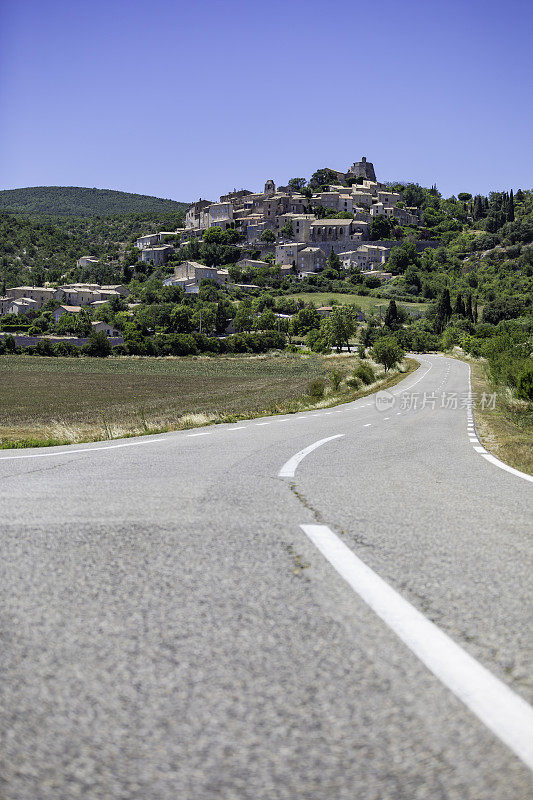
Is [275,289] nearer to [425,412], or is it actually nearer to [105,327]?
[105,327]

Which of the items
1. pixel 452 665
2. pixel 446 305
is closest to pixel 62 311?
pixel 446 305

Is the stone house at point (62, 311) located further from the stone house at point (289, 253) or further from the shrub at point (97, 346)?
the stone house at point (289, 253)

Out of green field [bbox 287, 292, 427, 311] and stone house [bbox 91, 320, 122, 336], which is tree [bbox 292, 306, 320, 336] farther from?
stone house [bbox 91, 320, 122, 336]

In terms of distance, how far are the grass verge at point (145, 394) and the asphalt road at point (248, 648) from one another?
31.0 feet

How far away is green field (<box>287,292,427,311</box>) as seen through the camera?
156750 millimetres

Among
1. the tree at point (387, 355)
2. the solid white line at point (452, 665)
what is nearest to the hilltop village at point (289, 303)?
the tree at point (387, 355)

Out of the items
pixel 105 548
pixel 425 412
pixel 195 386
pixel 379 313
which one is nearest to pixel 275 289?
pixel 379 313

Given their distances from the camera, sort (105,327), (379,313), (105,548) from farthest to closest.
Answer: (379,313) < (105,327) < (105,548)

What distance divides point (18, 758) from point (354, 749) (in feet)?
3.60

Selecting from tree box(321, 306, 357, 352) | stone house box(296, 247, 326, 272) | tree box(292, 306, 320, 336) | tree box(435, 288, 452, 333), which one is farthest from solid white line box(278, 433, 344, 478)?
stone house box(296, 247, 326, 272)

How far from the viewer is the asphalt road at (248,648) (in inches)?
84.6

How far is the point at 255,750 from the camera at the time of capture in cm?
225

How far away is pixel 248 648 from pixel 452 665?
89 cm

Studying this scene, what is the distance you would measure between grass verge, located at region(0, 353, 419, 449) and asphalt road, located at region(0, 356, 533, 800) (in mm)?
9434
